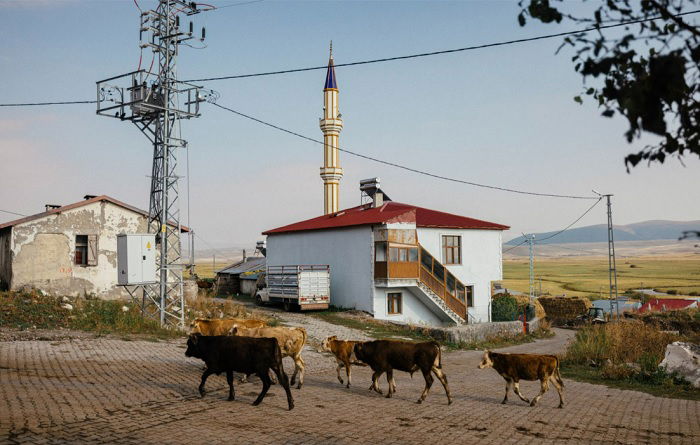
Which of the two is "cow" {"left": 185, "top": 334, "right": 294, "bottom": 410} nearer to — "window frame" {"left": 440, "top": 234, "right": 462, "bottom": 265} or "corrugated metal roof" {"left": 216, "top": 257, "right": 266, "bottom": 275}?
"window frame" {"left": 440, "top": 234, "right": 462, "bottom": 265}

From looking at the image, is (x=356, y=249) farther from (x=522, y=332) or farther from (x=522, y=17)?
(x=522, y=17)

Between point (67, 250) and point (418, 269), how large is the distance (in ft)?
60.5

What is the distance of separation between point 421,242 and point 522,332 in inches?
330

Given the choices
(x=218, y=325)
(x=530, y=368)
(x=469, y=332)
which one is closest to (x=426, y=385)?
(x=530, y=368)

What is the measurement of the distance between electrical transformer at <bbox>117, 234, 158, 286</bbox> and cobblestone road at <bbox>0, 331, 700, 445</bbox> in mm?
5877

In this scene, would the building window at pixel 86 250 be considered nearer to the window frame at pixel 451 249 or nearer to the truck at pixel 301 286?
the truck at pixel 301 286

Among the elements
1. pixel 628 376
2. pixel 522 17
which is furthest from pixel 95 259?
pixel 522 17

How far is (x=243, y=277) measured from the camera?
42.6 m

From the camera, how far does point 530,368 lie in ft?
37.0

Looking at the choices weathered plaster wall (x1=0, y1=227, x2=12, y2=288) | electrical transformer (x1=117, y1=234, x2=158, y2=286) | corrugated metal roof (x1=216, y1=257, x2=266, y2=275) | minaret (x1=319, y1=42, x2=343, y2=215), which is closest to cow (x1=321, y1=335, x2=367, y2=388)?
electrical transformer (x1=117, y1=234, x2=158, y2=286)

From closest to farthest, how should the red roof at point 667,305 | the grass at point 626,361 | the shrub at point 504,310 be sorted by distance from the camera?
the grass at point 626,361, the shrub at point 504,310, the red roof at point 667,305

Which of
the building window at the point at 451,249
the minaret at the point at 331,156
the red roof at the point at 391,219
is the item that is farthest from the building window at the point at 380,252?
the minaret at the point at 331,156

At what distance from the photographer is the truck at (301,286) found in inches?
1208

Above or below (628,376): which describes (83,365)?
above
